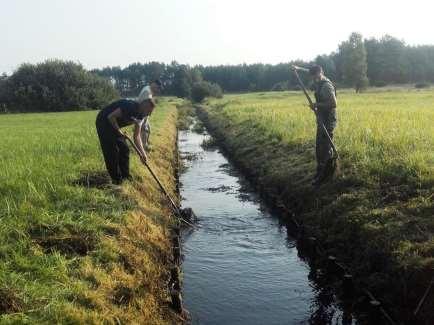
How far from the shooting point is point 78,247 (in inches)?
281

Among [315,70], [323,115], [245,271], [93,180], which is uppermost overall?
[315,70]

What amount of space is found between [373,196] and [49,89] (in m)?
49.7

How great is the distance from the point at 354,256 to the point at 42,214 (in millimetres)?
5296

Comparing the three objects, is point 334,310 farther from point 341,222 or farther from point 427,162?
point 427,162

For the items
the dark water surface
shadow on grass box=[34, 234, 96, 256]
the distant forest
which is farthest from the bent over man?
the distant forest

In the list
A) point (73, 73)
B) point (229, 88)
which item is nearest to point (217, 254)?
point (73, 73)

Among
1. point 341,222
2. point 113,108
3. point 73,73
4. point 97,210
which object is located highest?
point 73,73

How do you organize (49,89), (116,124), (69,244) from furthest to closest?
(49,89), (116,124), (69,244)

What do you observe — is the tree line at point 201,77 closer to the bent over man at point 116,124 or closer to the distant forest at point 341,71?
the distant forest at point 341,71

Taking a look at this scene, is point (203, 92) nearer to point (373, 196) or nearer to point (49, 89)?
point (49, 89)

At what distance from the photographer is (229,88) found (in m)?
123

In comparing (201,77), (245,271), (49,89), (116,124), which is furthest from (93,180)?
(201,77)

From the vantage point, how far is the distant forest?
83369 mm

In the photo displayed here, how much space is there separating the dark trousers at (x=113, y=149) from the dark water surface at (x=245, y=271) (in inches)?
83.7
